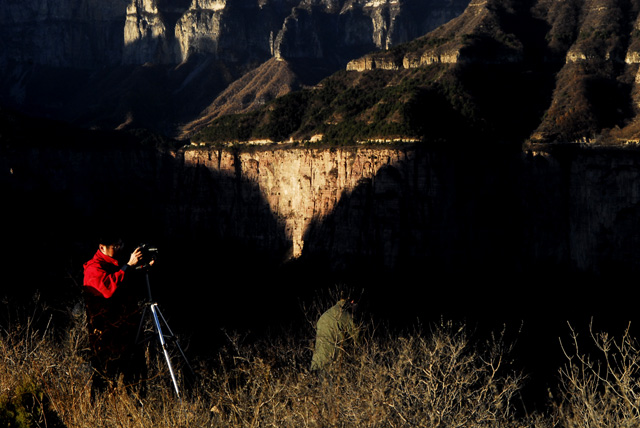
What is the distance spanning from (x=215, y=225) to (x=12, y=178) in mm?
20971

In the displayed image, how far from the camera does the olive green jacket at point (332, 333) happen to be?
15.5 metres

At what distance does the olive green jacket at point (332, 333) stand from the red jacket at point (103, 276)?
16.4 feet

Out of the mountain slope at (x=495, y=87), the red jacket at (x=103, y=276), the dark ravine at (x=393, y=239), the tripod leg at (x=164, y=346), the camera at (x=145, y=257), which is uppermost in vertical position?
the mountain slope at (x=495, y=87)

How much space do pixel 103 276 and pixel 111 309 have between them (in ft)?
2.07

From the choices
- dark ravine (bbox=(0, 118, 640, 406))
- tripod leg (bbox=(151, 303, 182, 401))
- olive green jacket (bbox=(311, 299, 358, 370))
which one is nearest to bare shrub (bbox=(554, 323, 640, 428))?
olive green jacket (bbox=(311, 299, 358, 370))

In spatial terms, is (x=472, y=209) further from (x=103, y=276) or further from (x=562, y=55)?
(x=103, y=276)

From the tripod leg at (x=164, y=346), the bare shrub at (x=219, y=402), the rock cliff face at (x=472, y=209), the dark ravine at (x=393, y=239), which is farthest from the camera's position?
the rock cliff face at (x=472, y=209)

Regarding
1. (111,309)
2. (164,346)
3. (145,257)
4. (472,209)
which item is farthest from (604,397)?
(472,209)

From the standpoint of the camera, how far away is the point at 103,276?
12297 mm

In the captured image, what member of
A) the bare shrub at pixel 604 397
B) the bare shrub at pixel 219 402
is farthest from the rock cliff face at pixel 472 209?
the bare shrub at pixel 219 402

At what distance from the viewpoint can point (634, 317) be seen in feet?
176

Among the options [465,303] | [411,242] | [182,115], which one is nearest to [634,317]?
[465,303]

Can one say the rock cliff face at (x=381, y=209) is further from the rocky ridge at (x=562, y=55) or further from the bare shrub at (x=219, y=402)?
the bare shrub at (x=219, y=402)

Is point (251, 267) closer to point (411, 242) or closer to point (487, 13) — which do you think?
point (411, 242)
